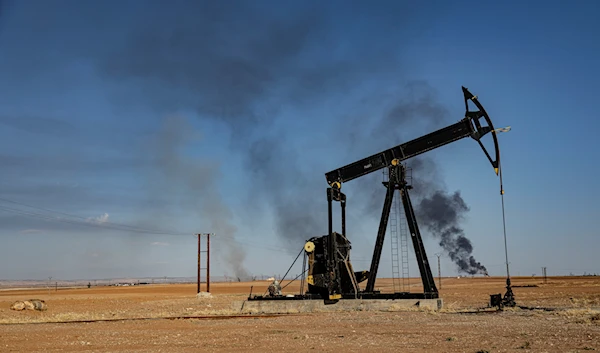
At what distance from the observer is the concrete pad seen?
21.2 m

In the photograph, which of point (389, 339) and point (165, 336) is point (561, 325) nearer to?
point (389, 339)

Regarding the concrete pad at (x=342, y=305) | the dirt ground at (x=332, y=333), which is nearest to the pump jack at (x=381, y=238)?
the concrete pad at (x=342, y=305)

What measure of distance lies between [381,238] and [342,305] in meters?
2.92

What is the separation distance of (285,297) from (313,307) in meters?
1.29

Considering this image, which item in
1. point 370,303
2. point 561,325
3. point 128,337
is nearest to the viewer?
point 128,337

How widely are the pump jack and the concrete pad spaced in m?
0.27

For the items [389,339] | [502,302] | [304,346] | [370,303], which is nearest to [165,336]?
[304,346]

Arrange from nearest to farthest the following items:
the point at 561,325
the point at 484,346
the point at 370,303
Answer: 1. the point at 484,346
2. the point at 561,325
3. the point at 370,303

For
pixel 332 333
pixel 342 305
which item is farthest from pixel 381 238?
pixel 332 333

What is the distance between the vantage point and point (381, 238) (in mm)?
22344

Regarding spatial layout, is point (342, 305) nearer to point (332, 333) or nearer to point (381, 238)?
point (381, 238)

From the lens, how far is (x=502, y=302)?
22.7 meters

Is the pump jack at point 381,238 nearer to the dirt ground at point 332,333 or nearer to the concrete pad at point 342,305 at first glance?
the concrete pad at point 342,305

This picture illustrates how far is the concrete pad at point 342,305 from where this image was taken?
21203 millimetres
